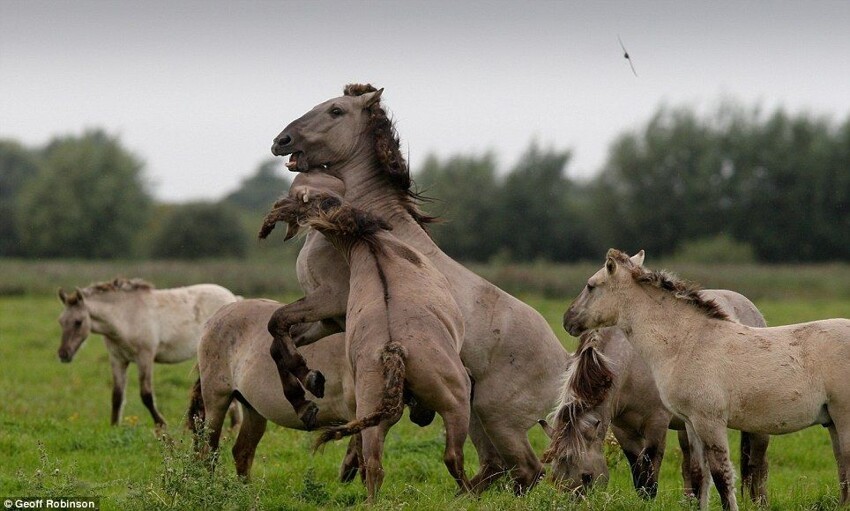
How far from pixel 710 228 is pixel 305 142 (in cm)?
4655

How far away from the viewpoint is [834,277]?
118 feet

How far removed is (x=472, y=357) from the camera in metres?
7.57

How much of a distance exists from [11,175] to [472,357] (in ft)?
268

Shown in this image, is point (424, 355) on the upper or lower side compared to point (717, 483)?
upper

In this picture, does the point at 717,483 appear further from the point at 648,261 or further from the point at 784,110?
the point at 784,110

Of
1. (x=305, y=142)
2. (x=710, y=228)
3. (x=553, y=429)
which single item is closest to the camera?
(x=553, y=429)

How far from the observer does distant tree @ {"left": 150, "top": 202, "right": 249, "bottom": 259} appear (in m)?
57.1

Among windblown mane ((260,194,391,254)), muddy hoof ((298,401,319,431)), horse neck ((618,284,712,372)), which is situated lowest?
muddy hoof ((298,401,319,431))

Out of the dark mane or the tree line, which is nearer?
the dark mane

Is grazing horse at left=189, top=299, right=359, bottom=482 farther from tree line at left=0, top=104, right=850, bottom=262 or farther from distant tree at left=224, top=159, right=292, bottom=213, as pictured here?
distant tree at left=224, top=159, right=292, bottom=213

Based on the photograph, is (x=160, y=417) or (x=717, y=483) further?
(x=160, y=417)

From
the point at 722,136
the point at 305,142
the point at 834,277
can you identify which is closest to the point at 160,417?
the point at 305,142

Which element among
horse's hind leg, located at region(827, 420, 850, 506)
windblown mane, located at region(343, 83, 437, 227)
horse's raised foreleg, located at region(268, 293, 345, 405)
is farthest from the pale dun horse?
horse's raised foreleg, located at region(268, 293, 345, 405)

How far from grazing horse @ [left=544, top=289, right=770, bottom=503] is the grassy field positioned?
247 millimetres
